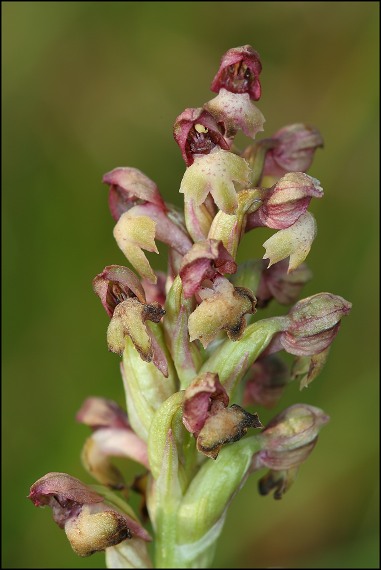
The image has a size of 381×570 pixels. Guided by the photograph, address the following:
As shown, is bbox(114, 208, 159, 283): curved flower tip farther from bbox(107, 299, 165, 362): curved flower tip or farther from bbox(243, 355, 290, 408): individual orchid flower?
bbox(243, 355, 290, 408): individual orchid flower

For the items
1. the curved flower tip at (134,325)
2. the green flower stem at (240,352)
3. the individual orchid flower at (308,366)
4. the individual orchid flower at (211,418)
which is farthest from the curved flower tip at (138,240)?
the individual orchid flower at (308,366)

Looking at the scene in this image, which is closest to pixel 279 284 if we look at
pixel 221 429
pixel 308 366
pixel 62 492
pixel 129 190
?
pixel 308 366

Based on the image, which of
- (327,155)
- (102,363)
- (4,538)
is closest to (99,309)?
(102,363)

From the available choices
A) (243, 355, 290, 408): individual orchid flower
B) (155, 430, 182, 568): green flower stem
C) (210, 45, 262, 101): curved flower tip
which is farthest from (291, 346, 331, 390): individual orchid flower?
(210, 45, 262, 101): curved flower tip

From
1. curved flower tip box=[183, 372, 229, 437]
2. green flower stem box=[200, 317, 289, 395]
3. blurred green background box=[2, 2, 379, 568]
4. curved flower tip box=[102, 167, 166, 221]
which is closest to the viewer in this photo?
curved flower tip box=[183, 372, 229, 437]

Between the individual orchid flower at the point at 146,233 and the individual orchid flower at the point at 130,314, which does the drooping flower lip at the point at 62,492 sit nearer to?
the individual orchid flower at the point at 130,314

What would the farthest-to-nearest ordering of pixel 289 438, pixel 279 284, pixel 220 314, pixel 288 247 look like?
pixel 279 284, pixel 289 438, pixel 288 247, pixel 220 314

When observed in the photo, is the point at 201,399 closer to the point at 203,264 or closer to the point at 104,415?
the point at 203,264
